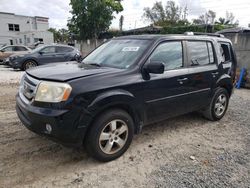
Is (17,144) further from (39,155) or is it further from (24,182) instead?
(24,182)

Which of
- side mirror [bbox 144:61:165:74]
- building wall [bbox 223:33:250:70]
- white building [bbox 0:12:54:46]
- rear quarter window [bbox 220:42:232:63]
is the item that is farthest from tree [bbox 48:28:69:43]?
side mirror [bbox 144:61:165:74]

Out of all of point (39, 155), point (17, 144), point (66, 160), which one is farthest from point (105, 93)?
point (17, 144)

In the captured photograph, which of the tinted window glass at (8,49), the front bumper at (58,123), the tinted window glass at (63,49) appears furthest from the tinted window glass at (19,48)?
the front bumper at (58,123)

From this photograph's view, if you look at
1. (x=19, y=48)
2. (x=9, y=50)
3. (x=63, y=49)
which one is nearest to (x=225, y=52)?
(x=63, y=49)

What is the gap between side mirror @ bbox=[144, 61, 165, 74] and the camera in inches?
120

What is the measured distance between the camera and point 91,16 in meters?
23.5

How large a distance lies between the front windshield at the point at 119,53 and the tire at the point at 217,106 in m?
2.11

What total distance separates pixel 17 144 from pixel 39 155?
1.80 ft

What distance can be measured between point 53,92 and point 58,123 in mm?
382

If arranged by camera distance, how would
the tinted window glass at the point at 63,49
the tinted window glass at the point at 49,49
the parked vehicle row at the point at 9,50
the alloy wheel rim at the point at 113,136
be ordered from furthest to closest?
1. the parked vehicle row at the point at 9,50
2. the tinted window glass at the point at 63,49
3. the tinted window glass at the point at 49,49
4. the alloy wheel rim at the point at 113,136

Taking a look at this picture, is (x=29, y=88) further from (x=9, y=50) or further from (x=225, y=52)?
(x=9, y=50)

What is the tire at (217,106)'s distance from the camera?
4594 mm

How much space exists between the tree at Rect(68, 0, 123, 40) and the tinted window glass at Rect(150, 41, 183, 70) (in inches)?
844

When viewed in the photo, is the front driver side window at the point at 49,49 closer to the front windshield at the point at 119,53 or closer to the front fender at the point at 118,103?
the front windshield at the point at 119,53
